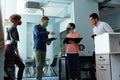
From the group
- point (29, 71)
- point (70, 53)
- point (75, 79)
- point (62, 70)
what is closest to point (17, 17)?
point (70, 53)

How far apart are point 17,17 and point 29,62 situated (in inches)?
117

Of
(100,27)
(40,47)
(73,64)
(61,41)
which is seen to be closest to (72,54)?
(73,64)

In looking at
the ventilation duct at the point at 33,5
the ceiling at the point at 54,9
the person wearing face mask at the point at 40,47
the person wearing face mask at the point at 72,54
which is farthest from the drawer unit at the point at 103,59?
the ventilation duct at the point at 33,5

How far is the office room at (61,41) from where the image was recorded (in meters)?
2.91

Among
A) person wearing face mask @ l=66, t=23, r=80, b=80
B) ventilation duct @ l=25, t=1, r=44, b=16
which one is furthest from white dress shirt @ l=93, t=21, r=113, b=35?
ventilation duct @ l=25, t=1, r=44, b=16

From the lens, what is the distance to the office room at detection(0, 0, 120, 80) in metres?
2.91

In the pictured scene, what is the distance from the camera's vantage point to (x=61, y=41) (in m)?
5.94

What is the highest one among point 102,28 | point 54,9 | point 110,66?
point 54,9

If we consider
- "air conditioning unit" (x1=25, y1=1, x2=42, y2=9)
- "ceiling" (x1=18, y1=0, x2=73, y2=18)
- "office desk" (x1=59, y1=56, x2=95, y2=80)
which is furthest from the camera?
"air conditioning unit" (x1=25, y1=1, x2=42, y2=9)

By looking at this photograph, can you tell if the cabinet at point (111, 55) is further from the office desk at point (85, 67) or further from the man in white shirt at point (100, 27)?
the office desk at point (85, 67)

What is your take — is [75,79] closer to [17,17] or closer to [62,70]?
[62,70]

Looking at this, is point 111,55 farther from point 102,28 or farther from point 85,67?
point 85,67

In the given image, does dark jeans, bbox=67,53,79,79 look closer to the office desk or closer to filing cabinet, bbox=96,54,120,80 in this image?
filing cabinet, bbox=96,54,120,80

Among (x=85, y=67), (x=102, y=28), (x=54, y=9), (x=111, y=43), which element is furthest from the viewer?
(x=54, y=9)
